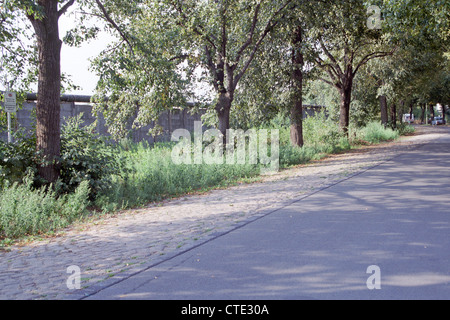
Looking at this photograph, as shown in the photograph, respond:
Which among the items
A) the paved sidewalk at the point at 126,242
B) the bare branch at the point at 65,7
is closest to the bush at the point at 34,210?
the paved sidewalk at the point at 126,242

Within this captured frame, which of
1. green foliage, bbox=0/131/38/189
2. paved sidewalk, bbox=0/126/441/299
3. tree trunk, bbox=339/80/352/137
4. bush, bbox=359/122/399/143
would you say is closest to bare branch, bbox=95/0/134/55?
green foliage, bbox=0/131/38/189

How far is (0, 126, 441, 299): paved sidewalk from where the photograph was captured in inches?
191

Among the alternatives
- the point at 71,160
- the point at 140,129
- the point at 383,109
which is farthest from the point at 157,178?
the point at 383,109

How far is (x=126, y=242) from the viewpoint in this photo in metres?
6.53

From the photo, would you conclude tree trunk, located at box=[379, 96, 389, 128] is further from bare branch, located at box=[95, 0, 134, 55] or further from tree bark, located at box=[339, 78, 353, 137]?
bare branch, located at box=[95, 0, 134, 55]

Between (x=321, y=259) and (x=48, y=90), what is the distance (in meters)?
7.12

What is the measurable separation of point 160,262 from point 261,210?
3.49 m

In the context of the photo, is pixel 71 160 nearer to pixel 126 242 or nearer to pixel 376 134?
pixel 126 242

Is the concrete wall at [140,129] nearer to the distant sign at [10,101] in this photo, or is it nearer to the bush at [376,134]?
the distant sign at [10,101]

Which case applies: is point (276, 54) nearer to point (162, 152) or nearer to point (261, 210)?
point (162, 152)

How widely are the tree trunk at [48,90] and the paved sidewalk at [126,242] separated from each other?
213 cm

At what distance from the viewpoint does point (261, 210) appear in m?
8.57

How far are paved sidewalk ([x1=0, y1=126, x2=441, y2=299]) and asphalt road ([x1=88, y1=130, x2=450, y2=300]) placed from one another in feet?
1.13

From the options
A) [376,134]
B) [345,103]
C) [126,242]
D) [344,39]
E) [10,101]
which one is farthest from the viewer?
[376,134]
